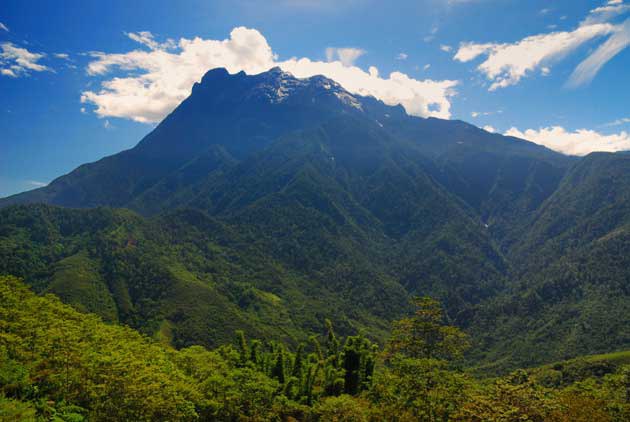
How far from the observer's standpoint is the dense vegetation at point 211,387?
3259 centimetres

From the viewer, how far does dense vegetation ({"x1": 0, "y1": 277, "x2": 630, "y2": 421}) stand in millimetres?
32594

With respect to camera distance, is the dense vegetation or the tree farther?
the tree

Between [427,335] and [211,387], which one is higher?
[427,335]

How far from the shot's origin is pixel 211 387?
46438 millimetres

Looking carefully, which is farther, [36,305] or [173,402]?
[36,305]

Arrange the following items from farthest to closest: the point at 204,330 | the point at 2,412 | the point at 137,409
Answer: the point at 204,330 < the point at 137,409 < the point at 2,412

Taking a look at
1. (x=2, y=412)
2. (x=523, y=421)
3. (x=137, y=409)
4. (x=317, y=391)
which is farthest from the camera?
(x=317, y=391)

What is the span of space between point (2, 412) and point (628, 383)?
5806cm

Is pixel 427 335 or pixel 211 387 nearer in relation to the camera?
pixel 211 387

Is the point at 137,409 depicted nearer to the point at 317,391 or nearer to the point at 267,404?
the point at 267,404

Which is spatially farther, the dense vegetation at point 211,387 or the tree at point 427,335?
the tree at point 427,335

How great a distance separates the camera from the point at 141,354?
164 feet

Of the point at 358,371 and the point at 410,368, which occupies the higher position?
the point at 410,368

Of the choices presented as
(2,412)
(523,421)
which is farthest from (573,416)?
(2,412)
